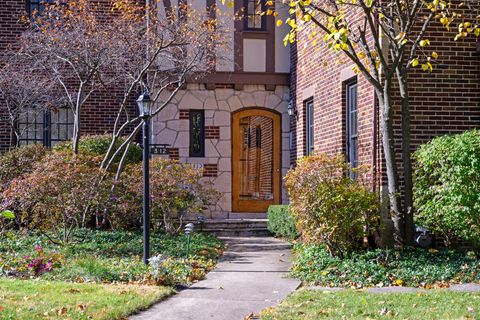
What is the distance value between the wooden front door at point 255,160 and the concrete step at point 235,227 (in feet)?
4.38

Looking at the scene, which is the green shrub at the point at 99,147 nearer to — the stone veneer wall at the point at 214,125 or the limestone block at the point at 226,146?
the stone veneer wall at the point at 214,125

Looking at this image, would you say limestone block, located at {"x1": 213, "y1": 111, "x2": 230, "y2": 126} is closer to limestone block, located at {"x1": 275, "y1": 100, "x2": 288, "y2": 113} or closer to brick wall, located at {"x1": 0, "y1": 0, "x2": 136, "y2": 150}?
limestone block, located at {"x1": 275, "y1": 100, "x2": 288, "y2": 113}

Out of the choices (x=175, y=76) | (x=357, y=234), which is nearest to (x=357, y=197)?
(x=357, y=234)

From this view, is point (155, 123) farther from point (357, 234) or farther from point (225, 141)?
point (357, 234)

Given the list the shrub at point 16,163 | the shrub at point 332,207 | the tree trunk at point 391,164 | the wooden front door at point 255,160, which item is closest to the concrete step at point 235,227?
the wooden front door at point 255,160

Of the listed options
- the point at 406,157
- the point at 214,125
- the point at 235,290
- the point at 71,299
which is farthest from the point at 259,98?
the point at 71,299

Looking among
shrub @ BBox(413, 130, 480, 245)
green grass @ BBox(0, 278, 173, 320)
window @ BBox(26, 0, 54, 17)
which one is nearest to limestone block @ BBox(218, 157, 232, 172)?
window @ BBox(26, 0, 54, 17)

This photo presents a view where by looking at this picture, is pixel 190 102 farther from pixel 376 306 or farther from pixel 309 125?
pixel 376 306

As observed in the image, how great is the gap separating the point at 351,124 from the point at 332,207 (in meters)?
2.70

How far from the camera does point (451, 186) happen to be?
9578mm

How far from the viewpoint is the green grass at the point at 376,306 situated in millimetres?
6906

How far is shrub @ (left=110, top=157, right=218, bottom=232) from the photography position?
1338 cm

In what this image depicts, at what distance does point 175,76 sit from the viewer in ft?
52.8

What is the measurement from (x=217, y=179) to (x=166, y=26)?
14.0ft
